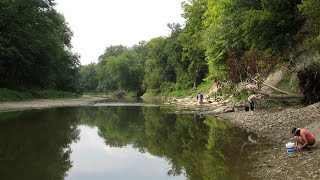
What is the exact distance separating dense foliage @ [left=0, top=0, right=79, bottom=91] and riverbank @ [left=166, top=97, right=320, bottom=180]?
3067cm

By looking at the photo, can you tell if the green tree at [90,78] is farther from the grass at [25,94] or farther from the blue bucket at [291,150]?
the blue bucket at [291,150]

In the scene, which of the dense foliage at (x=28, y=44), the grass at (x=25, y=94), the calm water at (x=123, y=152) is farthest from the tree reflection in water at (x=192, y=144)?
the dense foliage at (x=28, y=44)

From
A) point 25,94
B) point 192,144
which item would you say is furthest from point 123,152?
point 25,94

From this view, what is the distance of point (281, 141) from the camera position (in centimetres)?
1623

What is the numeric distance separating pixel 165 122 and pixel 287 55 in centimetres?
1286

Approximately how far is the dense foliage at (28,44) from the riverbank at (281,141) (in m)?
30.7

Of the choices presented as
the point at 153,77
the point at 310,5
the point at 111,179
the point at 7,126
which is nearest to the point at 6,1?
the point at 7,126

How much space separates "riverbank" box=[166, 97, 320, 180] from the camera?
10930 millimetres

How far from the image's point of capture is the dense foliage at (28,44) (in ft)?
148

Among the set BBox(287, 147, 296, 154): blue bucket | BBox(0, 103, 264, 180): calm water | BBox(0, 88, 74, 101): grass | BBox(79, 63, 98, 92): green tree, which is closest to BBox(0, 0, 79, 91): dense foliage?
BBox(0, 88, 74, 101): grass

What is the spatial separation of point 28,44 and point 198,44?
27.6 m

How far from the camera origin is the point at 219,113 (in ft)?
104

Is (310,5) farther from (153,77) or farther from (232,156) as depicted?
(153,77)

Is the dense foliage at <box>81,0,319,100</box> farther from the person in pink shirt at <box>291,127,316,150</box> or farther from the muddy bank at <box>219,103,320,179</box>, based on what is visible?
the person in pink shirt at <box>291,127,316,150</box>
